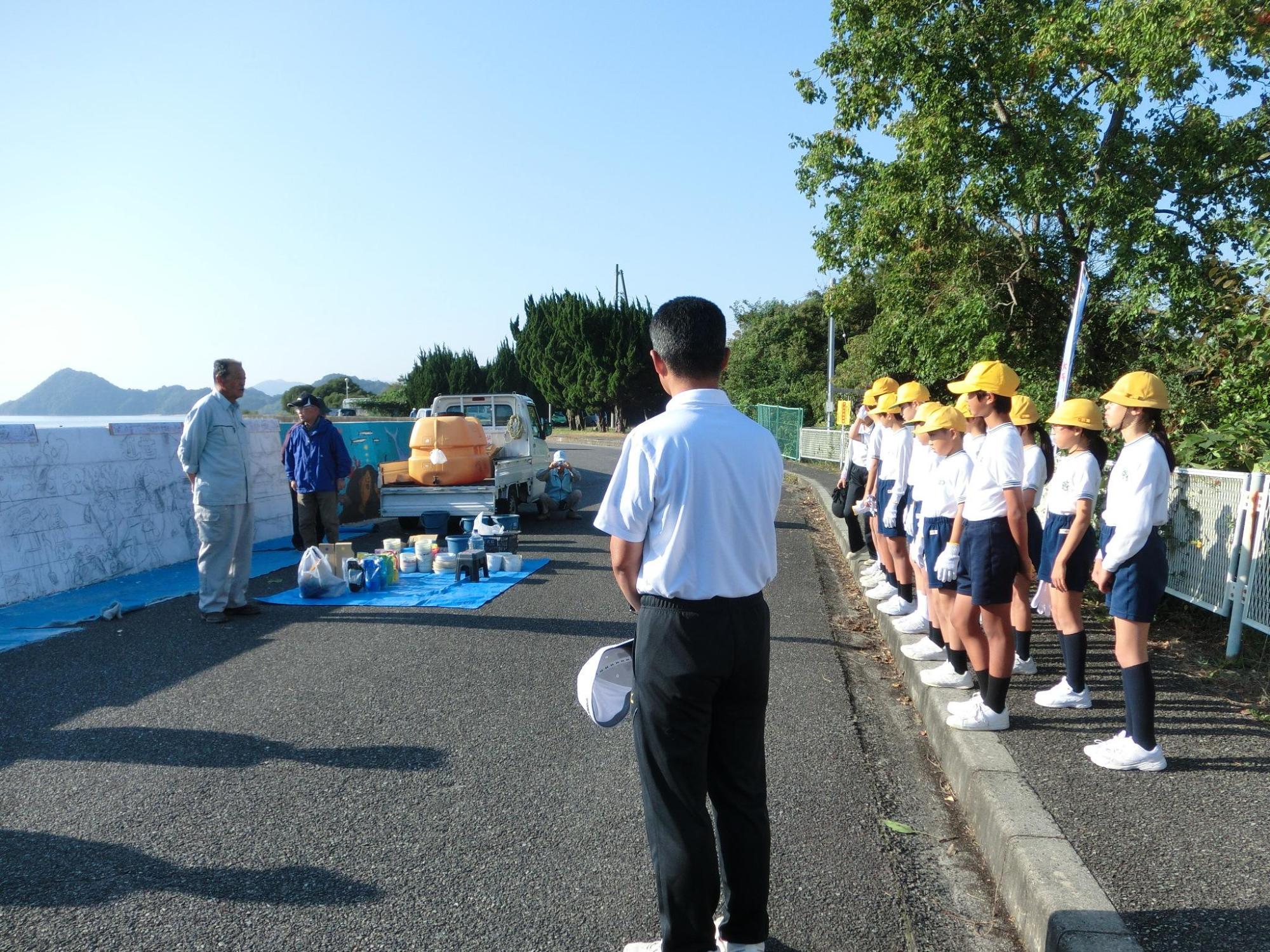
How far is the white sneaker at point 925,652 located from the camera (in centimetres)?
599

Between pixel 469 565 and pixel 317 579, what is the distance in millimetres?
1597

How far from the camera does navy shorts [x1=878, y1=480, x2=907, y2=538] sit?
7434 mm

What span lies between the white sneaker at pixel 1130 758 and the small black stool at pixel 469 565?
6575 millimetres

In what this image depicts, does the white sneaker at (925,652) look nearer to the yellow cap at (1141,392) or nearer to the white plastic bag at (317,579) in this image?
the yellow cap at (1141,392)

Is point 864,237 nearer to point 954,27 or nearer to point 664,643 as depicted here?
point 954,27

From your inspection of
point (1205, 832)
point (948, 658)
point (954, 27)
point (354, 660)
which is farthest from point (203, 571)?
point (954, 27)

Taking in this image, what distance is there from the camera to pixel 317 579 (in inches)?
336

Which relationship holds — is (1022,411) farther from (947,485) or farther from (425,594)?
(425,594)

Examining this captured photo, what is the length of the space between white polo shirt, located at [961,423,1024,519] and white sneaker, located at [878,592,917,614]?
289cm

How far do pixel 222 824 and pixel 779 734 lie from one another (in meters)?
2.76

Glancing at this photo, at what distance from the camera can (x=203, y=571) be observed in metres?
7.50

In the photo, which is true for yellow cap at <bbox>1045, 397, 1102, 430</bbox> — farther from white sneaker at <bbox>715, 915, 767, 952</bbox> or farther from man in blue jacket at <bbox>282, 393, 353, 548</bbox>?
man in blue jacket at <bbox>282, 393, 353, 548</bbox>

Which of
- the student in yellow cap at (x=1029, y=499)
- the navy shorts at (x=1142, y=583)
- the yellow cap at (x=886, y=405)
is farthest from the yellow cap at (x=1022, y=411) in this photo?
the yellow cap at (x=886, y=405)

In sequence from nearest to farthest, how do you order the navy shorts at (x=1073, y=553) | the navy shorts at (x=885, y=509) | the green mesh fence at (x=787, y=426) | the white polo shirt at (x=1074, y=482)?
1. the white polo shirt at (x=1074, y=482)
2. the navy shorts at (x=1073, y=553)
3. the navy shorts at (x=885, y=509)
4. the green mesh fence at (x=787, y=426)
